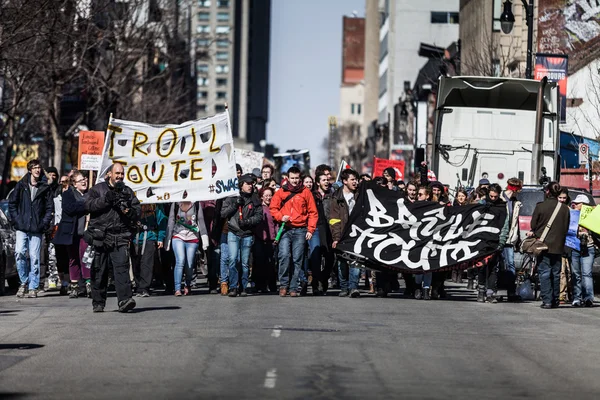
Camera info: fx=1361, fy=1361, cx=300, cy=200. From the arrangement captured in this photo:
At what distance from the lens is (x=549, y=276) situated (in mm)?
18984

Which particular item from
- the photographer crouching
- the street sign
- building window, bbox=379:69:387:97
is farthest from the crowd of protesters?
building window, bbox=379:69:387:97

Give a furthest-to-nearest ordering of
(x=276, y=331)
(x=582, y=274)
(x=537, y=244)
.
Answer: (x=582, y=274)
(x=537, y=244)
(x=276, y=331)

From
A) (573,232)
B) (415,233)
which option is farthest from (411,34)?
(573,232)

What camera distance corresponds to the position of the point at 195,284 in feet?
74.0

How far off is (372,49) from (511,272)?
141891 mm

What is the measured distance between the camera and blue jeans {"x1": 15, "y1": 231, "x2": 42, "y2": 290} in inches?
780

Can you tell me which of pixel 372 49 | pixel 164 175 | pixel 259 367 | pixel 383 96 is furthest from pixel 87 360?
pixel 372 49

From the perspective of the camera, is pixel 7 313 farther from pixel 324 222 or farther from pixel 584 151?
pixel 584 151

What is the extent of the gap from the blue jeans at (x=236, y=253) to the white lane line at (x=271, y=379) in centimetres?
834

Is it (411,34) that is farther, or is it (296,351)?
(411,34)

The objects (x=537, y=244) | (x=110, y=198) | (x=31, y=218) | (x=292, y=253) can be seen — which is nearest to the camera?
(x=110, y=198)

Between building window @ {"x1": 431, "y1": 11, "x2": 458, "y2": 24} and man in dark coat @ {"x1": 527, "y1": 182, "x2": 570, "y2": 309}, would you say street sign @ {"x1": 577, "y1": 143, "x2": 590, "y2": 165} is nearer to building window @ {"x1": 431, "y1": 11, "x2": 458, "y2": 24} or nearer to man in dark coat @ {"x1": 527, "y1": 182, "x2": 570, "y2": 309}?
man in dark coat @ {"x1": 527, "y1": 182, "x2": 570, "y2": 309}

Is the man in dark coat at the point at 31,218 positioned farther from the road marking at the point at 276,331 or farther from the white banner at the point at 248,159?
the white banner at the point at 248,159

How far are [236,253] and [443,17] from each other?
100530 mm
